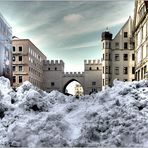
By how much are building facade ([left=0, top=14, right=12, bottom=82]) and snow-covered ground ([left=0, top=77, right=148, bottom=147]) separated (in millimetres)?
7161

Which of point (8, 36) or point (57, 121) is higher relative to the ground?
point (8, 36)

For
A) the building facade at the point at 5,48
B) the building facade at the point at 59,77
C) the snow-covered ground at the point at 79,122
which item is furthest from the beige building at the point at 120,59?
the snow-covered ground at the point at 79,122

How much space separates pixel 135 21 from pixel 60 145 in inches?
735

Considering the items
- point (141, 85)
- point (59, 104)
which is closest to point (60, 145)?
point (59, 104)

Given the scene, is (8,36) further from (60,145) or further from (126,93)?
(60,145)

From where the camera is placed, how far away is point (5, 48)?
54.7 ft

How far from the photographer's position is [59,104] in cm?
958

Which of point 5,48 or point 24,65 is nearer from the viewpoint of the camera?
point 5,48

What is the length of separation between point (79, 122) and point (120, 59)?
541 inches

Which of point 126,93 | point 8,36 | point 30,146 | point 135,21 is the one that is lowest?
point 30,146

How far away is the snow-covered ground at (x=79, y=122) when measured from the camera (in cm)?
642

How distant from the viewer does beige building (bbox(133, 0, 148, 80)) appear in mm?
19359

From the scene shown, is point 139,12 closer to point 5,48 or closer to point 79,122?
point 5,48

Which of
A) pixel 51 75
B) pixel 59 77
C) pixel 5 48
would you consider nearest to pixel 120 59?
pixel 59 77
